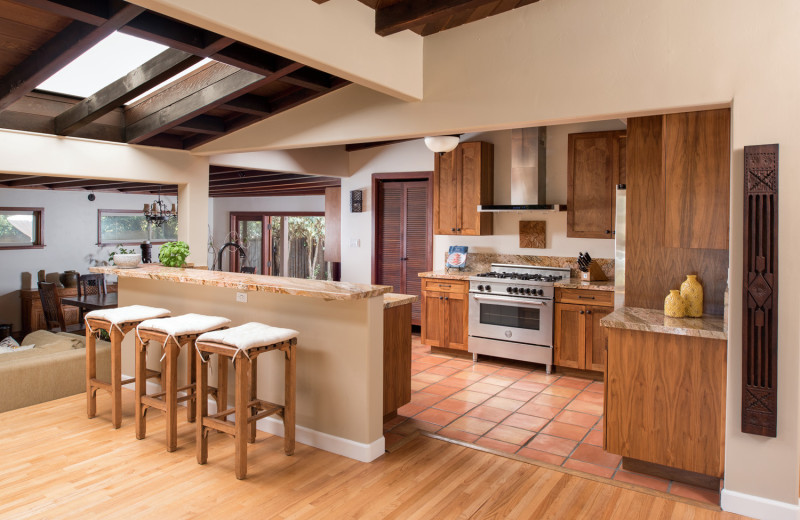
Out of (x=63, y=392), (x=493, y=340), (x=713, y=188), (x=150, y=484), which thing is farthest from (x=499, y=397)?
(x=63, y=392)

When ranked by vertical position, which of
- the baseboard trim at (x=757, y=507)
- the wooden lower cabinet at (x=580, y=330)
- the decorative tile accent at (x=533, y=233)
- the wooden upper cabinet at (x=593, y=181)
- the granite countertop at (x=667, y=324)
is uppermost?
the wooden upper cabinet at (x=593, y=181)

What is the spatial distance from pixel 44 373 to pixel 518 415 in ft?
12.0

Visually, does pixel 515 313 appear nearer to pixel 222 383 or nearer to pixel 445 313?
pixel 445 313

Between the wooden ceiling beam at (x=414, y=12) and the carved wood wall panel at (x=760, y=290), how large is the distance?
1546 mm

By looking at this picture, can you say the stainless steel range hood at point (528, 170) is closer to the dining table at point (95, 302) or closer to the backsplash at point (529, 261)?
the backsplash at point (529, 261)

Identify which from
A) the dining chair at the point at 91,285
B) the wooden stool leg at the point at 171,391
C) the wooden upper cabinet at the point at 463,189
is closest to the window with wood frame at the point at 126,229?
the dining chair at the point at 91,285

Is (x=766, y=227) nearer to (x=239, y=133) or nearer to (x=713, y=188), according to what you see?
(x=713, y=188)

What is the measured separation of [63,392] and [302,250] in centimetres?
704

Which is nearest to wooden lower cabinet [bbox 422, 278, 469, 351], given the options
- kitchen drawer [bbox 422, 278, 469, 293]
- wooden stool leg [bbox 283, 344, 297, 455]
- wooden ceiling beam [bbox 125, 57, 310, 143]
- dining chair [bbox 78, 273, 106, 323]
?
kitchen drawer [bbox 422, 278, 469, 293]

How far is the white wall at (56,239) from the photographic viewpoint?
8797 millimetres

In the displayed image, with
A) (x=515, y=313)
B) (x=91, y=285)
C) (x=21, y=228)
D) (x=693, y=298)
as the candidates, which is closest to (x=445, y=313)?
(x=515, y=313)

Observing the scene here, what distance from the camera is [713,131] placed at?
9.84ft

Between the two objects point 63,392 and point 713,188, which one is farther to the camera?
point 63,392

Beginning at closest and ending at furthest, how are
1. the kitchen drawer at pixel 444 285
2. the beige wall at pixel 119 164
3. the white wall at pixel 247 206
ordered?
the beige wall at pixel 119 164 < the kitchen drawer at pixel 444 285 < the white wall at pixel 247 206
